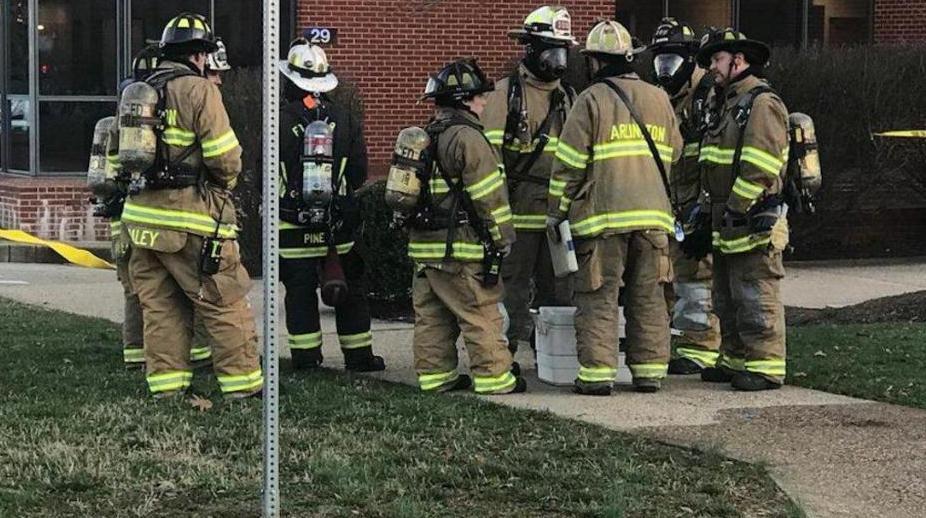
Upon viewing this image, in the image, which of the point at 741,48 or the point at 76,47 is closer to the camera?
the point at 741,48

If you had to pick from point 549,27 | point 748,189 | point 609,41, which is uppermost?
point 549,27

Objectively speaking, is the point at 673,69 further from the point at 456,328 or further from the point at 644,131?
the point at 456,328

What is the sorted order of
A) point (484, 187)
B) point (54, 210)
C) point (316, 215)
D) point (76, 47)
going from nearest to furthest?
1. point (484, 187)
2. point (316, 215)
3. point (54, 210)
4. point (76, 47)

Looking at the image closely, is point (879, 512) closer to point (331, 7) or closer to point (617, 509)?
point (617, 509)

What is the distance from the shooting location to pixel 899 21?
18.8 meters

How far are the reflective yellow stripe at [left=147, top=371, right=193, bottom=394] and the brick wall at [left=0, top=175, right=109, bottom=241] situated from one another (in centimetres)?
894

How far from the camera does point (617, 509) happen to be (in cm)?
521

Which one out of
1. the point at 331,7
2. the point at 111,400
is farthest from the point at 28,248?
the point at 111,400

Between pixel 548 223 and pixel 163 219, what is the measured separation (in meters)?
2.15

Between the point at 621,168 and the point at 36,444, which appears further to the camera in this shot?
the point at 621,168

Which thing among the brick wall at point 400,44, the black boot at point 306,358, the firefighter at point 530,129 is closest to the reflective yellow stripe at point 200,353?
the black boot at point 306,358

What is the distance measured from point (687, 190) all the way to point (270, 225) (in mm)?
4784

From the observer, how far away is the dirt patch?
10.8m

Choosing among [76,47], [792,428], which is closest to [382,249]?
[792,428]
